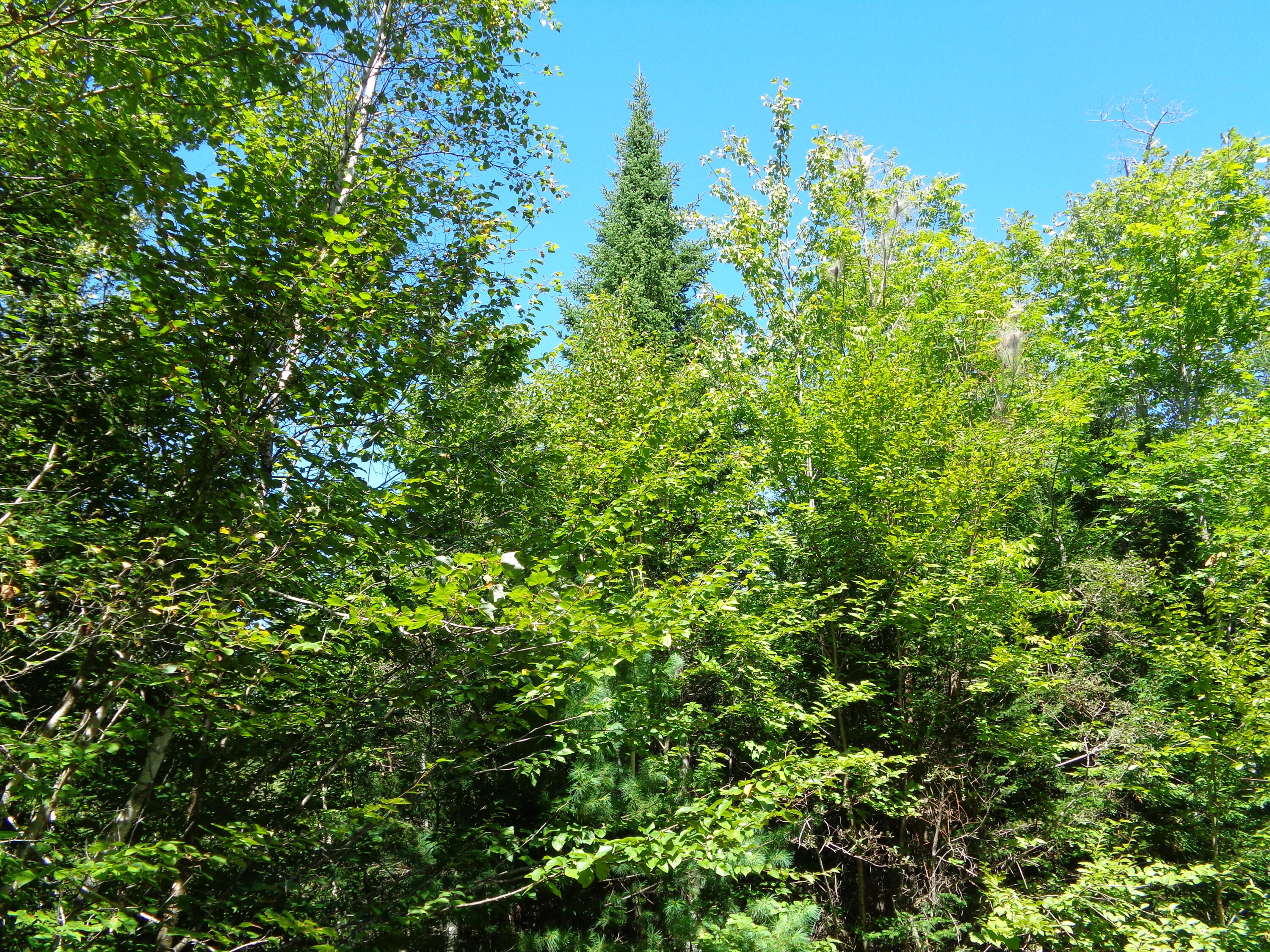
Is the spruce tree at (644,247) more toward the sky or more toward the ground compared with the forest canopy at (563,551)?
more toward the sky

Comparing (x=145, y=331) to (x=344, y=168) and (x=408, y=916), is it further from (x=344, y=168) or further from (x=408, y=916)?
(x=408, y=916)

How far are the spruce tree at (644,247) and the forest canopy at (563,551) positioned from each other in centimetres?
327

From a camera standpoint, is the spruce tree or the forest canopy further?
the spruce tree

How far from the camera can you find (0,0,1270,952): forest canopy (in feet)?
10.6

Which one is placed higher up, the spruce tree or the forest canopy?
the spruce tree

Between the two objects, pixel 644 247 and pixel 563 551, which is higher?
pixel 644 247

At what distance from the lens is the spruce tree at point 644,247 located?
15797 mm

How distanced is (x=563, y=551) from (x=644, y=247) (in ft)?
42.9

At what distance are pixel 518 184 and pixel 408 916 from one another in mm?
5535

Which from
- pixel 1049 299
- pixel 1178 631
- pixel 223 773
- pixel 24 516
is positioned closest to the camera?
pixel 24 516

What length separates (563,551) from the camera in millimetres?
4562

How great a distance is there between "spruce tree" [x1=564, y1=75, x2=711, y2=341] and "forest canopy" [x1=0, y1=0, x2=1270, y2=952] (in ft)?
10.7

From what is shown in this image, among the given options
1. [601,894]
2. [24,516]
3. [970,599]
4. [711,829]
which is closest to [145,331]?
[24,516]

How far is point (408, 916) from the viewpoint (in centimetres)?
404
